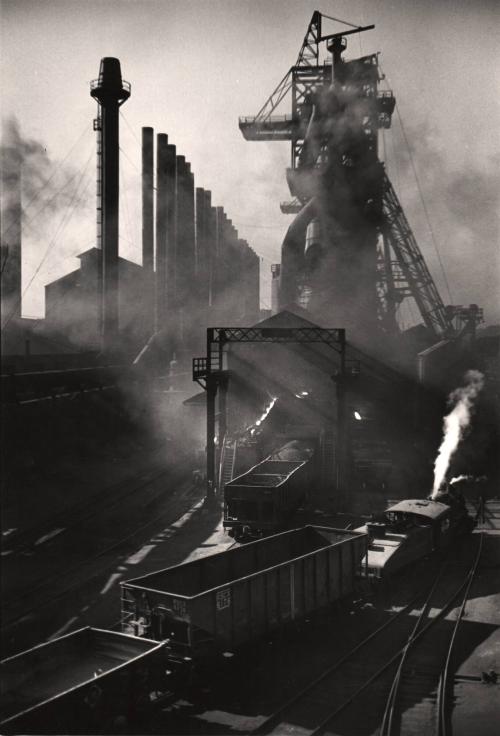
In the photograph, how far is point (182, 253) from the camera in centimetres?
4544

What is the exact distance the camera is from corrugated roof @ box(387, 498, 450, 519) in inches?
627

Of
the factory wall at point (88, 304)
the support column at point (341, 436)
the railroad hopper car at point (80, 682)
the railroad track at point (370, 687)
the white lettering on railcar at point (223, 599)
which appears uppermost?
the factory wall at point (88, 304)

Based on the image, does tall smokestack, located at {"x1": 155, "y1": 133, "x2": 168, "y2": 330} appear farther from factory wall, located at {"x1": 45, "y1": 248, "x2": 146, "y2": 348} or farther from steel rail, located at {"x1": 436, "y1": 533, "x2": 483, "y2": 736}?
steel rail, located at {"x1": 436, "y1": 533, "x2": 483, "y2": 736}

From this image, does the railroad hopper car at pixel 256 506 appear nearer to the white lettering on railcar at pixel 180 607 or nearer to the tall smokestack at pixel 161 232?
the white lettering on railcar at pixel 180 607

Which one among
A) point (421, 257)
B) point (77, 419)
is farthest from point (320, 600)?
point (421, 257)

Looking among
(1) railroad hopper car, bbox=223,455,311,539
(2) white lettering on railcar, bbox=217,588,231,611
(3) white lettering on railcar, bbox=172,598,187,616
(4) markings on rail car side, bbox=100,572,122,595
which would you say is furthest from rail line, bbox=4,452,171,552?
(2) white lettering on railcar, bbox=217,588,231,611

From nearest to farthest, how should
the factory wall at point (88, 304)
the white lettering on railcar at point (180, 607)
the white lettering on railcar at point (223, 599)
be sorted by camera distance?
the white lettering on railcar at point (180, 607) < the white lettering on railcar at point (223, 599) < the factory wall at point (88, 304)

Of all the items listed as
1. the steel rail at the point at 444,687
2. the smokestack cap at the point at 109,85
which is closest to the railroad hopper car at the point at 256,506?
the steel rail at the point at 444,687

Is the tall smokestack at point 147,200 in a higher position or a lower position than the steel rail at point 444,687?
higher

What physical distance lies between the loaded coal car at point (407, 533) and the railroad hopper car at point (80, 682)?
604cm

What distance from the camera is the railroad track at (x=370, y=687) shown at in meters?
8.45

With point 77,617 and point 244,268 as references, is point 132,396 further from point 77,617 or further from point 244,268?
point 244,268

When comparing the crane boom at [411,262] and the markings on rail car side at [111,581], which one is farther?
the crane boom at [411,262]

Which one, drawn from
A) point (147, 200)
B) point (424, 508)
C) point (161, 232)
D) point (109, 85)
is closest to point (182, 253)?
point (161, 232)
